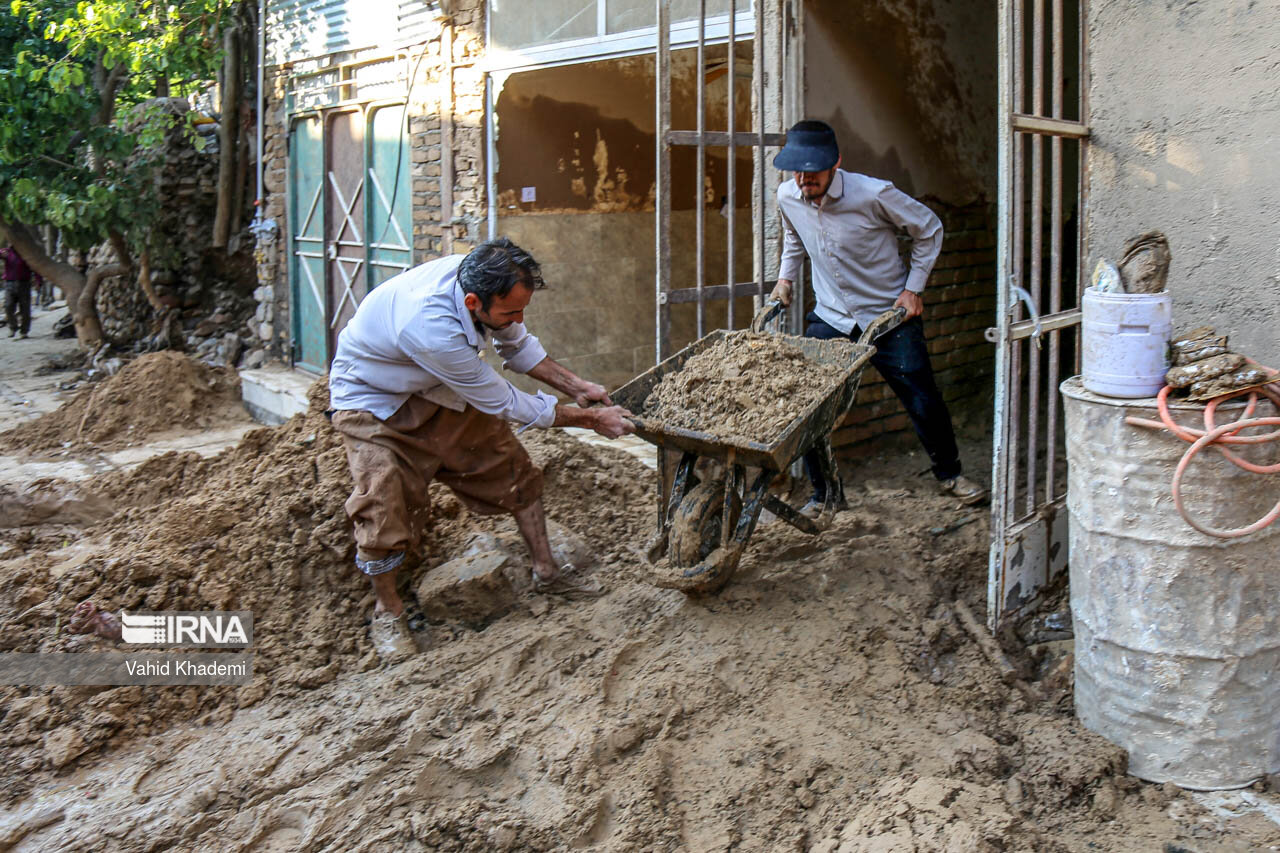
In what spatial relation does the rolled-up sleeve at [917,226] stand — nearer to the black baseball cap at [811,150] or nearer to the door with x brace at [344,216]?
the black baseball cap at [811,150]

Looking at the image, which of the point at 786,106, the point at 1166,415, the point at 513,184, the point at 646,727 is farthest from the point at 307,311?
the point at 1166,415

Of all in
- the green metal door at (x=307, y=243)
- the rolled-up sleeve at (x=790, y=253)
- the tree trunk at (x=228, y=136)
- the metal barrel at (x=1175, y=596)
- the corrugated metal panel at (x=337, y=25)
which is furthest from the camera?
the tree trunk at (x=228, y=136)

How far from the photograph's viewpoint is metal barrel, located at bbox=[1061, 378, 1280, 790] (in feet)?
10.4

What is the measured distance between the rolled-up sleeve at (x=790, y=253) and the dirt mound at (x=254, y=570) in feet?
4.82

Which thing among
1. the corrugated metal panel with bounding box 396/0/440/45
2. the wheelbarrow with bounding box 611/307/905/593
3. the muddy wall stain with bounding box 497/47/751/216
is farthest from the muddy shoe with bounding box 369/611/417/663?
the corrugated metal panel with bounding box 396/0/440/45

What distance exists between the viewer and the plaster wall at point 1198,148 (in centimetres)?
380

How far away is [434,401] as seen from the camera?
445 cm

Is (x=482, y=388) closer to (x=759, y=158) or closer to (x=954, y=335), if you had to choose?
(x=759, y=158)

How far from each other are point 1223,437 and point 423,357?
2759 millimetres

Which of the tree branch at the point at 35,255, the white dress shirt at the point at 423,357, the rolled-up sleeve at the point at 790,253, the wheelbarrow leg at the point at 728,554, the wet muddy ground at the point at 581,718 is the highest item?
the tree branch at the point at 35,255

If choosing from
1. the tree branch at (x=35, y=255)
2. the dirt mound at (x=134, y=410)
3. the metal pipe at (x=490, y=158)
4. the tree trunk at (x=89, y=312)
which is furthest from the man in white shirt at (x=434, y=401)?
the tree trunk at (x=89, y=312)

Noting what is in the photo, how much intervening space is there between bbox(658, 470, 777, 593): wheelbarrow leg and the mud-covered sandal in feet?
2.31

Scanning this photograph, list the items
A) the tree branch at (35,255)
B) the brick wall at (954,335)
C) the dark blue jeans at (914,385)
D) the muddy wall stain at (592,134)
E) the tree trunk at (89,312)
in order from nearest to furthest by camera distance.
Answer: the dark blue jeans at (914,385) < the brick wall at (954,335) < the muddy wall stain at (592,134) < the tree branch at (35,255) < the tree trunk at (89,312)

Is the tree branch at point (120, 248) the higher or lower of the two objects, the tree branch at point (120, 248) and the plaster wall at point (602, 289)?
the higher
